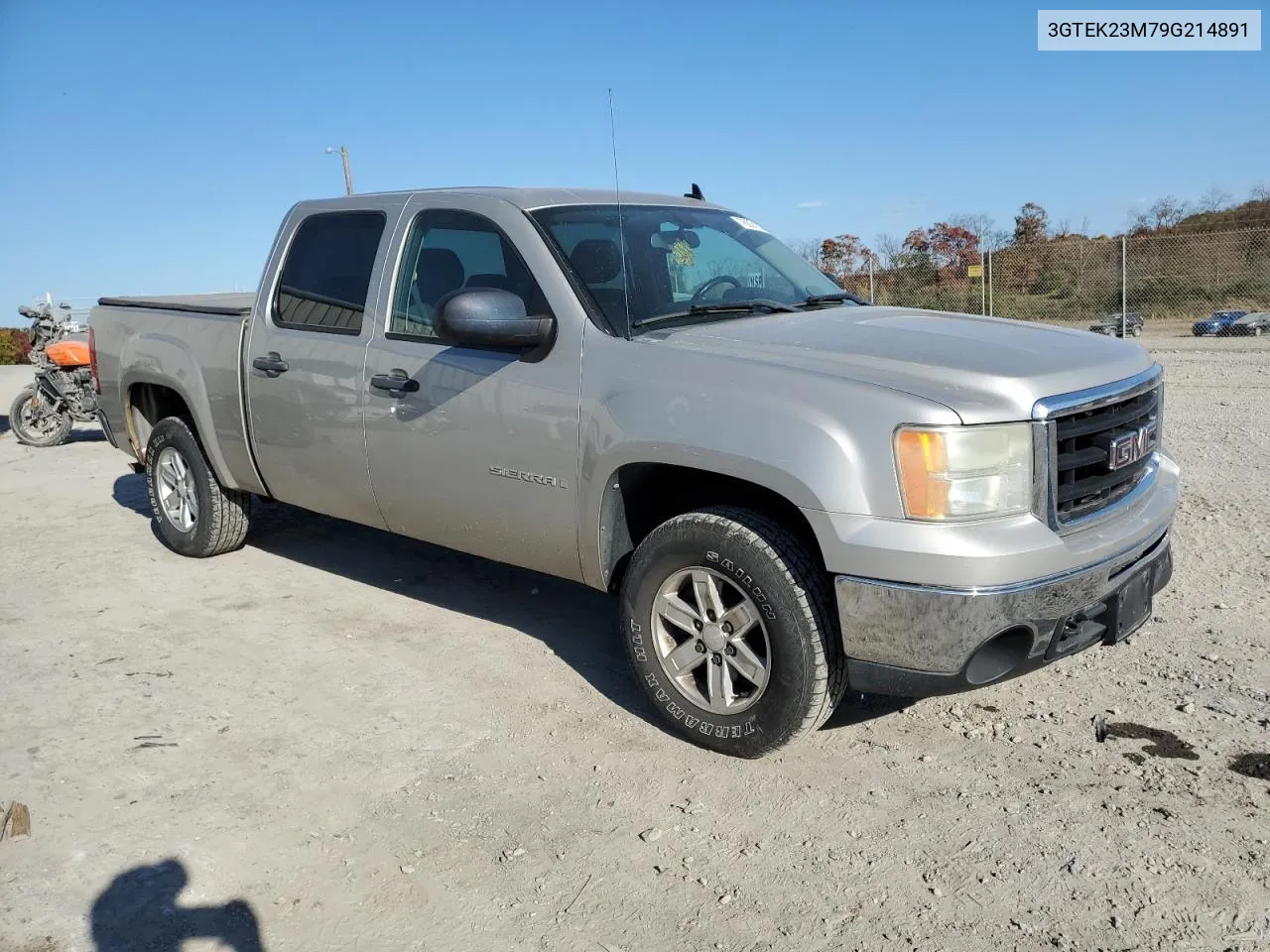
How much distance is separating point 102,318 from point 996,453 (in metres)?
5.84

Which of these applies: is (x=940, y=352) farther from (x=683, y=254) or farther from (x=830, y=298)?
(x=683, y=254)

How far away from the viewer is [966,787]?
3494 millimetres

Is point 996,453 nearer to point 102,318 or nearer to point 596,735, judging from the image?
point 596,735

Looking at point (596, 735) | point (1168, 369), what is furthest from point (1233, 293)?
point (596, 735)

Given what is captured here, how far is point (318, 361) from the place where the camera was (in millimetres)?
5027

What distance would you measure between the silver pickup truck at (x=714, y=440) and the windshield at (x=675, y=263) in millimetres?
14

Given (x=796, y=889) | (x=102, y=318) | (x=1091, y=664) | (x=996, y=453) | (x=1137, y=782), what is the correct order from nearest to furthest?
(x=796, y=889) → (x=996, y=453) → (x=1137, y=782) → (x=1091, y=664) → (x=102, y=318)

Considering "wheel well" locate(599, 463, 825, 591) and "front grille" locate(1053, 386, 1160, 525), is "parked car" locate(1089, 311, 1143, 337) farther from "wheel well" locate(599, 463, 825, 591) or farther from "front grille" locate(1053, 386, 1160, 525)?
"wheel well" locate(599, 463, 825, 591)

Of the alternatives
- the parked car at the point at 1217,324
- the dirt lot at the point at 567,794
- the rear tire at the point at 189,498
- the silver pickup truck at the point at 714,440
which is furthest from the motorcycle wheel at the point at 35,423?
the parked car at the point at 1217,324

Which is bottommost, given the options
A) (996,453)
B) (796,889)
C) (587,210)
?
(796,889)

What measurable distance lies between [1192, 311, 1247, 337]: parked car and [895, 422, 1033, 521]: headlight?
757 inches

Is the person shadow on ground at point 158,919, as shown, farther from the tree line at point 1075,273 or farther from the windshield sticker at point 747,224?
the tree line at point 1075,273

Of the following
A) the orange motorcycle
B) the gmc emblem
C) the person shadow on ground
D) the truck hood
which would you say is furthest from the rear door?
the orange motorcycle

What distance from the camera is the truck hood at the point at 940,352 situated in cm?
Result: 323
